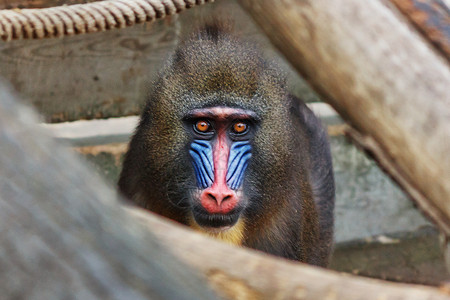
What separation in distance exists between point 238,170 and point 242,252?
1755mm

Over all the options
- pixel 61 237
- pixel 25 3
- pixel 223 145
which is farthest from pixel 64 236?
pixel 25 3

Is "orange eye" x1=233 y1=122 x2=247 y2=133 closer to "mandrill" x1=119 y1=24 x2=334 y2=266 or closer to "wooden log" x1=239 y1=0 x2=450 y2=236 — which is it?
"mandrill" x1=119 y1=24 x2=334 y2=266

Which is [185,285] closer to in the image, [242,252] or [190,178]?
[242,252]

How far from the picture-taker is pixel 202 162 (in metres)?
3.19

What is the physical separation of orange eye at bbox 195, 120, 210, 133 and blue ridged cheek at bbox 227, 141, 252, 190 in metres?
0.15

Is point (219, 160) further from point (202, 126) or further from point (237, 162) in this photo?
point (202, 126)

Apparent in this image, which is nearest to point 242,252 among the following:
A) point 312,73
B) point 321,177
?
point 312,73

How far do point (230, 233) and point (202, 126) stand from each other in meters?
0.50

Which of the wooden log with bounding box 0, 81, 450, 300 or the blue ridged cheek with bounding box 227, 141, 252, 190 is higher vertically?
the wooden log with bounding box 0, 81, 450, 300

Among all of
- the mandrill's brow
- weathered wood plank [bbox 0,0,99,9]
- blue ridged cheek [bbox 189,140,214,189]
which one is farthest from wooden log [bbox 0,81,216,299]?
weathered wood plank [bbox 0,0,99,9]

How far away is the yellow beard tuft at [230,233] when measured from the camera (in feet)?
10.5

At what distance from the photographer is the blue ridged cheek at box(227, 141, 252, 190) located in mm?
3133

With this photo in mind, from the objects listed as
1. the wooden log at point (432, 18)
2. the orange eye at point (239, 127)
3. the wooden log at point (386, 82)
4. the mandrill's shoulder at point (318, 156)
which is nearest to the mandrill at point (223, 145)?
the orange eye at point (239, 127)

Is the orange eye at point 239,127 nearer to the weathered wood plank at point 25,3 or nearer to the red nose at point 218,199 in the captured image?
the red nose at point 218,199
